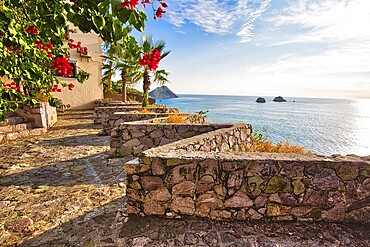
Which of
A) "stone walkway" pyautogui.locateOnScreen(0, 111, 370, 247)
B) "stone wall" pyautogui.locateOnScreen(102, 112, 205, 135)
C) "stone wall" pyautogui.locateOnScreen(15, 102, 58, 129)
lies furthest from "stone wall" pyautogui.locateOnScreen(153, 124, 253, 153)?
"stone wall" pyautogui.locateOnScreen(15, 102, 58, 129)

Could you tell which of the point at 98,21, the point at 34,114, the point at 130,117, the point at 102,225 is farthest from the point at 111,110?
the point at 98,21

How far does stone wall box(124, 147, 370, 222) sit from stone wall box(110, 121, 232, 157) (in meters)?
2.86

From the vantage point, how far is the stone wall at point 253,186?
2729mm

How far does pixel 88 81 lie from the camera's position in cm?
1577

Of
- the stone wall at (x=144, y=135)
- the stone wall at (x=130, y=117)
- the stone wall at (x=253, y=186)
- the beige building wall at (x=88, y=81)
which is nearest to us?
the stone wall at (x=253, y=186)

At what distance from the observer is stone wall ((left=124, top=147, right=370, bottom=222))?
2.73 meters

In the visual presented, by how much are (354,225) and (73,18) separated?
429 centimetres

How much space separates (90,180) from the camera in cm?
406

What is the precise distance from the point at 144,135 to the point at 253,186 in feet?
12.4

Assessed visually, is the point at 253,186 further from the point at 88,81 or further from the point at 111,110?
the point at 88,81

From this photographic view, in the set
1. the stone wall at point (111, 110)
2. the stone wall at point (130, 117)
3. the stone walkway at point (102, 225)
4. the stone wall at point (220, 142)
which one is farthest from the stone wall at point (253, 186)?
the stone wall at point (111, 110)

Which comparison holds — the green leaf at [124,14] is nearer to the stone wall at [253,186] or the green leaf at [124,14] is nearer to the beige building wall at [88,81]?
the stone wall at [253,186]

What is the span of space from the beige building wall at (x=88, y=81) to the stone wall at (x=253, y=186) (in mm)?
15277

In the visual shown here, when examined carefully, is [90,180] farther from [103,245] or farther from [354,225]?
[354,225]
